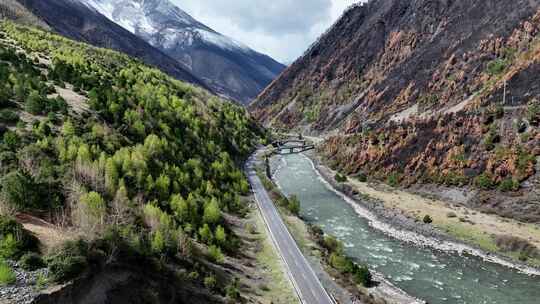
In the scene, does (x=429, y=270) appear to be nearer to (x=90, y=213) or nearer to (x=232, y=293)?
(x=232, y=293)

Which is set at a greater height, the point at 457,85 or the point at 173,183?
the point at 457,85

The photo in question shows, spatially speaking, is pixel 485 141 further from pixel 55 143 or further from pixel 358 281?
pixel 55 143

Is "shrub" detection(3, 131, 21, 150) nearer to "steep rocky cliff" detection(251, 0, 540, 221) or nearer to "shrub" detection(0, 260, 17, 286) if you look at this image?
"shrub" detection(0, 260, 17, 286)

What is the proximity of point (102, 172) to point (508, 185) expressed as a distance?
173 ft

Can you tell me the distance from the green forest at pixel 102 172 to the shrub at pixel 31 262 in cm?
6

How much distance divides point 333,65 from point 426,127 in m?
120

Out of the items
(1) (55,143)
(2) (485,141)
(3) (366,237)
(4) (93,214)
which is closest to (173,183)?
(1) (55,143)

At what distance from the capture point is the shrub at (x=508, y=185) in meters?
55.1

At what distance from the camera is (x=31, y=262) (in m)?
Result: 19.7

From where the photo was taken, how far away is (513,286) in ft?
127

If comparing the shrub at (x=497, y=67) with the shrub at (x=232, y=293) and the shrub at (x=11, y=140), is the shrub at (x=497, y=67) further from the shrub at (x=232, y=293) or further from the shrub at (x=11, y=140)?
the shrub at (x=11, y=140)

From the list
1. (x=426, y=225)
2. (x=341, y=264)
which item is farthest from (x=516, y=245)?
(x=341, y=264)

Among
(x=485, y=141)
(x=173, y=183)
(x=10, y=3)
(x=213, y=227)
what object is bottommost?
(x=213, y=227)

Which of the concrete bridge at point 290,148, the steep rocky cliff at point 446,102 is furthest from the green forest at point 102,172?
the concrete bridge at point 290,148
